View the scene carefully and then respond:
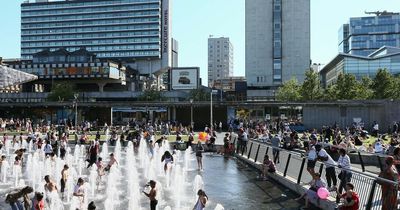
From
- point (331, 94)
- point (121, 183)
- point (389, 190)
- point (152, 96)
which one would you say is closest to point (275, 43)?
point (152, 96)

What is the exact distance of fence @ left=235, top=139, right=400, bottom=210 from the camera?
1227cm

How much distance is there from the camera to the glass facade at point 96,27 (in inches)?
5989

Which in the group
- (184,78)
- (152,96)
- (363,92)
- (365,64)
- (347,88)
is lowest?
(363,92)

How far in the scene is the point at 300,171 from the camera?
60.8 ft

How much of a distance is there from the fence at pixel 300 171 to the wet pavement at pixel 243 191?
817 mm

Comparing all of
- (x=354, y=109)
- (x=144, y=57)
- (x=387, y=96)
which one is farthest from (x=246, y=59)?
(x=354, y=109)

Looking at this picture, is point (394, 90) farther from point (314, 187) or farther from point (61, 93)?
point (61, 93)

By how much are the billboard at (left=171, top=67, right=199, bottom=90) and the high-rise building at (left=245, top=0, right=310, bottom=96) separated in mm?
32311

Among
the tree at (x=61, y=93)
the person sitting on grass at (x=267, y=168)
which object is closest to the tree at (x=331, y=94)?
the person sitting on grass at (x=267, y=168)

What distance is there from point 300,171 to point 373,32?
180 meters

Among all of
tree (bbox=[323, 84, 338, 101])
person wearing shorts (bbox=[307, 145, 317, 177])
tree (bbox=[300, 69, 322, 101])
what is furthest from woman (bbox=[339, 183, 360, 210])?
tree (bbox=[300, 69, 322, 101])

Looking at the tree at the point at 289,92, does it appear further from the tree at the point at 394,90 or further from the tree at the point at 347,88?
the tree at the point at 394,90

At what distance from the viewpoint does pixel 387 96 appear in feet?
246

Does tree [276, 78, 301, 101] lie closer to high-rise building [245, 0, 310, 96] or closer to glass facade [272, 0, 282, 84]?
high-rise building [245, 0, 310, 96]
